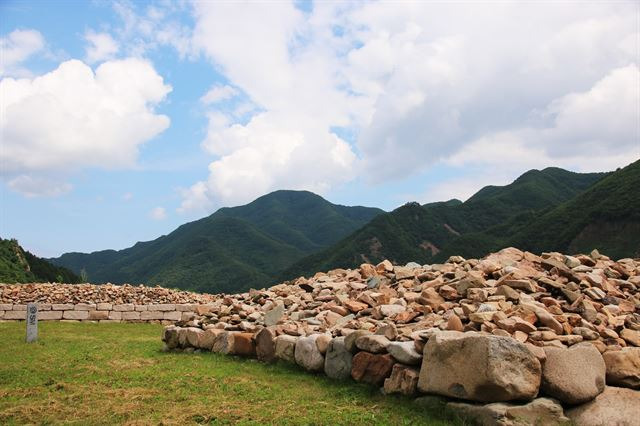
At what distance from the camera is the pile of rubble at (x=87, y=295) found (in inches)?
862

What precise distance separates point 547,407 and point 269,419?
3412mm

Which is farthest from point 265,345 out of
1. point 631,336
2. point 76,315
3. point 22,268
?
point 22,268

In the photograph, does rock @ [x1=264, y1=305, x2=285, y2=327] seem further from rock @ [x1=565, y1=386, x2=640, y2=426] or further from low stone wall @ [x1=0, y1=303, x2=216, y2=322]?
low stone wall @ [x1=0, y1=303, x2=216, y2=322]

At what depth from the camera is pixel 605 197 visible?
45438 mm

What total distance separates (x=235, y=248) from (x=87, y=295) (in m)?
71.6

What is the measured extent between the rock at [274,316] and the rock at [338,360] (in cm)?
269

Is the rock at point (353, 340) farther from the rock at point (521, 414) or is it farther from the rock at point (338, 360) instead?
the rock at point (521, 414)

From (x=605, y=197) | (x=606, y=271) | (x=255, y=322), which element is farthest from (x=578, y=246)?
(x=255, y=322)

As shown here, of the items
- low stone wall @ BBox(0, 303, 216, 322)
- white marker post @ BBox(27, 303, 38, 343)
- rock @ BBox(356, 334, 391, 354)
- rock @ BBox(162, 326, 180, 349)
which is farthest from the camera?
low stone wall @ BBox(0, 303, 216, 322)

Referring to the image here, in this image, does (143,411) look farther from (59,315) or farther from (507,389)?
(59,315)

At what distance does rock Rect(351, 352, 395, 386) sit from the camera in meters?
7.55

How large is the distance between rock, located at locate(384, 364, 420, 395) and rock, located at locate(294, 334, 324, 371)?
5.59 feet

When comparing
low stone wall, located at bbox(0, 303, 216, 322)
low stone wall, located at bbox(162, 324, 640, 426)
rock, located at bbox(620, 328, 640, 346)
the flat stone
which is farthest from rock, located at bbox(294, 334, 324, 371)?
the flat stone

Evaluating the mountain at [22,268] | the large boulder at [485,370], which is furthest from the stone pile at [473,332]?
the mountain at [22,268]
